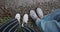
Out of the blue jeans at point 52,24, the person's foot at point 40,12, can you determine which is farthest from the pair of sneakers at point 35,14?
the blue jeans at point 52,24

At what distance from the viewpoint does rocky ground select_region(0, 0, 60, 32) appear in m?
1.86

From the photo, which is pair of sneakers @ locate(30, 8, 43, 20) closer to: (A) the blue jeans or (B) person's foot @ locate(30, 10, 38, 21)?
(B) person's foot @ locate(30, 10, 38, 21)

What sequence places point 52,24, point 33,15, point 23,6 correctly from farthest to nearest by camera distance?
1. point 23,6
2. point 33,15
3. point 52,24

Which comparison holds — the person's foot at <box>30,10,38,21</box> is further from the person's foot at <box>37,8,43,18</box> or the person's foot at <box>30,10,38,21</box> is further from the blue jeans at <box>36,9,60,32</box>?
the blue jeans at <box>36,9,60,32</box>

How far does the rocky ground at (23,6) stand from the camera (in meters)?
1.86

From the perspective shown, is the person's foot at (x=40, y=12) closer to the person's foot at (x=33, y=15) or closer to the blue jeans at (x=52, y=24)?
the person's foot at (x=33, y=15)

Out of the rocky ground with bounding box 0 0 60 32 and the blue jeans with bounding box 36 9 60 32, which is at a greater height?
the rocky ground with bounding box 0 0 60 32

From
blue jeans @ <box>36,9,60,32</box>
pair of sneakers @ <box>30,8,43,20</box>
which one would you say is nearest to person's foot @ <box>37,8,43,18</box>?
pair of sneakers @ <box>30,8,43,20</box>

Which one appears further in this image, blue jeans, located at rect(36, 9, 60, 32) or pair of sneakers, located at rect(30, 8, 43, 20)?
pair of sneakers, located at rect(30, 8, 43, 20)

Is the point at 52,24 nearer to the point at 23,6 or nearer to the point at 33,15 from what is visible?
the point at 33,15

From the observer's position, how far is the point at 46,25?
143 centimetres

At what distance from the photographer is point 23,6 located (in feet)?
6.35

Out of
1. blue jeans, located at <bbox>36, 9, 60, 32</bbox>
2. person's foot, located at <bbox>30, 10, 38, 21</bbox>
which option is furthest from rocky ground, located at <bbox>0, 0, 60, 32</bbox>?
blue jeans, located at <bbox>36, 9, 60, 32</bbox>

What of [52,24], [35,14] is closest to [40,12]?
[35,14]
